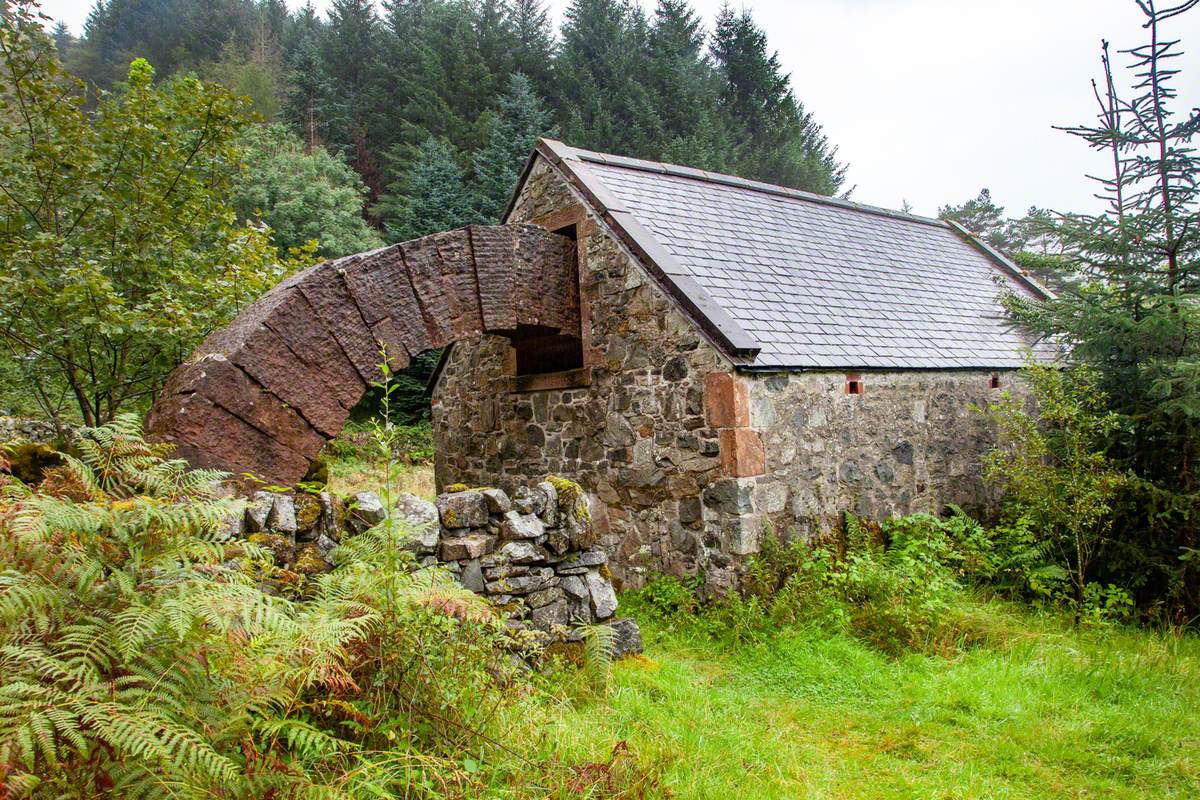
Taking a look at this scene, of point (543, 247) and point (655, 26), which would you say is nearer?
point (543, 247)

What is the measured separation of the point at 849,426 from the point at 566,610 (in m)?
4.25

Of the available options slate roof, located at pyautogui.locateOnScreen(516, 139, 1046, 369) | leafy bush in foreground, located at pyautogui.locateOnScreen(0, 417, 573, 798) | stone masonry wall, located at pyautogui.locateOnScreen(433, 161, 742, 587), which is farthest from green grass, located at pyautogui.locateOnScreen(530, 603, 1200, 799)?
slate roof, located at pyautogui.locateOnScreen(516, 139, 1046, 369)

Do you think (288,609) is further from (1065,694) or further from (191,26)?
(191,26)

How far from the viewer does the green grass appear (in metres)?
3.67

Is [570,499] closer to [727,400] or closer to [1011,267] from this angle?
[727,400]

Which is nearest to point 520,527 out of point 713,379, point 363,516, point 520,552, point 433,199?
point 520,552

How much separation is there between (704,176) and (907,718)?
7847mm

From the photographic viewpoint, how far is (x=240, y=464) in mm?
4879

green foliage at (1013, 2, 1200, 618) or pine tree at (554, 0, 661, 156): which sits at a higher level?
pine tree at (554, 0, 661, 156)

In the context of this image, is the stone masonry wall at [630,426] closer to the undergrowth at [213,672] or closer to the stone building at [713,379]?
the stone building at [713,379]

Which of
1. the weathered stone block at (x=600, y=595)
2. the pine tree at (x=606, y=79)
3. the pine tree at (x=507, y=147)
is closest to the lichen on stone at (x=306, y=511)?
the weathered stone block at (x=600, y=595)

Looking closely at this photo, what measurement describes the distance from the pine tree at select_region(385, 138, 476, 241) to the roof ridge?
11685mm

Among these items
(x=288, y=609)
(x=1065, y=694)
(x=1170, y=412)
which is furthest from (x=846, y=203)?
(x=288, y=609)

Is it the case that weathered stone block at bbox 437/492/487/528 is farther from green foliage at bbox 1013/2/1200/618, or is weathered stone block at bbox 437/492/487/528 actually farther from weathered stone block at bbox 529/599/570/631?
green foliage at bbox 1013/2/1200/618
